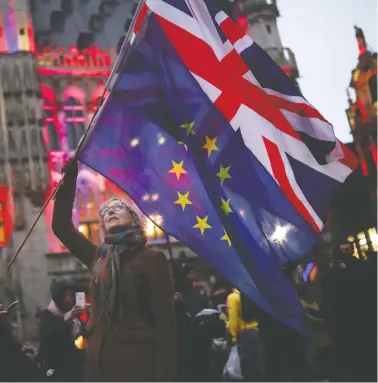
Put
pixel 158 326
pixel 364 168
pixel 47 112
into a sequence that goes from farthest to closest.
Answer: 1. pixel 364 168
2. pixel 47 112
3. pixel 158 326

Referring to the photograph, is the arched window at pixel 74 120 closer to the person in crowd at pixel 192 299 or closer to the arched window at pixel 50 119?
the arched window at pixel 50 119

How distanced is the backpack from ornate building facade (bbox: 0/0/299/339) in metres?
1.48

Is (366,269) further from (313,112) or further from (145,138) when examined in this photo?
(145,138)

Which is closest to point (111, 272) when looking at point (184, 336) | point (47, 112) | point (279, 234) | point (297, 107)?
point (279, 234)

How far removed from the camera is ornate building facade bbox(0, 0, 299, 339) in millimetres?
6609

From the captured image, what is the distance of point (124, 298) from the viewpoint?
115 inches

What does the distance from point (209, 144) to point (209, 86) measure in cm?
45

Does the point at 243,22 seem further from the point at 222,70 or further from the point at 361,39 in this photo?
the point at 222,70

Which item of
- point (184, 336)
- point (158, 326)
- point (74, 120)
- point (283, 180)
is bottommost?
point (184, 336)

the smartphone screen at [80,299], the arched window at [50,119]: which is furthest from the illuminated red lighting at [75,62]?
the smartphone screen at [80,299]

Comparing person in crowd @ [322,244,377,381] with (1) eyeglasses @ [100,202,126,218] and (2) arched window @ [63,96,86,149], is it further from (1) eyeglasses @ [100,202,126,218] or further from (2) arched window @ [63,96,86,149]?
(2) arched window @ [63,96,86,149]

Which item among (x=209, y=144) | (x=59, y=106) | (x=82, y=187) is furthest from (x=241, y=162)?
(x=59, y=106)

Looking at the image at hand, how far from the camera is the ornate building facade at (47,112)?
→ 661 centimetres

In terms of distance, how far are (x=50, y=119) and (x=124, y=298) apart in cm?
596
